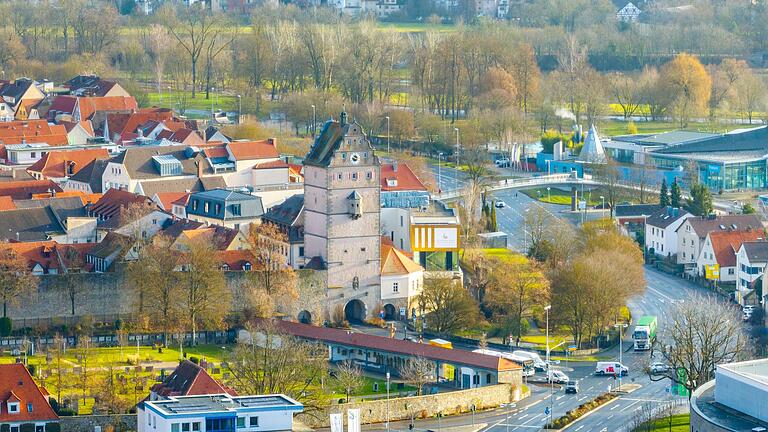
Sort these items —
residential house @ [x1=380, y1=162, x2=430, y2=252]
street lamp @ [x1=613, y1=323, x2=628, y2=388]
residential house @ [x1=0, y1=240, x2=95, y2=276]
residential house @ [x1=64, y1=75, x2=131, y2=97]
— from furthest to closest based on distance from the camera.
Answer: residential house @ [x1=64, y1=75, x2=131, y2=97] < residential house @ [x1=380, y1=162, x2=430, y2=252] < residential house @ [x1=0, y1=240, x2=95, y2=276] < street lamp @ [x1=613, y1=323, x2=628, y2=388]

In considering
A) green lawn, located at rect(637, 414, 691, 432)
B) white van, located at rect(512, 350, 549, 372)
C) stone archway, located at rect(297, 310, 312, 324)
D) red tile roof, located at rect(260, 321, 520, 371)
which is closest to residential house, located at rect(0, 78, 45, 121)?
stone archway, located at rect(297, 310, 312, 324)

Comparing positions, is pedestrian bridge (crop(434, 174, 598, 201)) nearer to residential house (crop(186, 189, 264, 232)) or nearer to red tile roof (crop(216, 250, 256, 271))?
residential house (crop(186, 189, 264, 232))

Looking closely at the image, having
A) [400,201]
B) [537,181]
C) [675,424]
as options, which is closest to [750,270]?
[400,201]

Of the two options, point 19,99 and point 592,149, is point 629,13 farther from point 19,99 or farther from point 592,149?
point 592,149

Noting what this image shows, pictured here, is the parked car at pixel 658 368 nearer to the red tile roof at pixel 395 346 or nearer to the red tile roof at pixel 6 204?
the red tile roof at pixel 395 346

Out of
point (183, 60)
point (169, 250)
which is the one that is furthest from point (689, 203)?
point (183, 60)

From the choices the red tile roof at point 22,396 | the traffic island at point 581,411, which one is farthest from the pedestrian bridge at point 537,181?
the red tile roof at point 22,396
